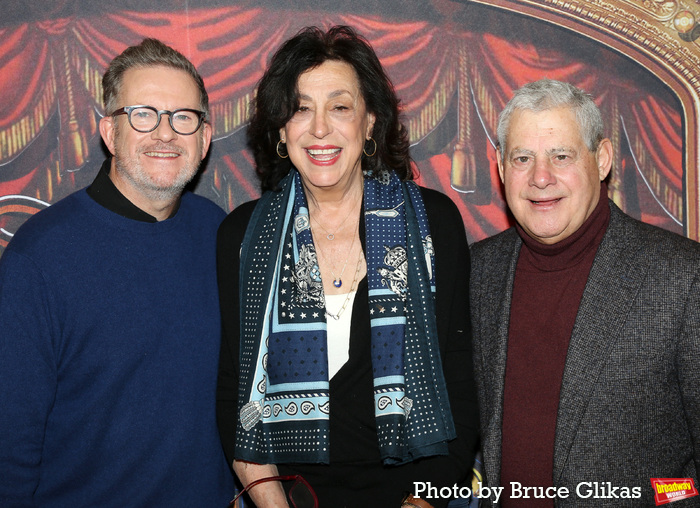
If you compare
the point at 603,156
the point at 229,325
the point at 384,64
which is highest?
the point at 384,64

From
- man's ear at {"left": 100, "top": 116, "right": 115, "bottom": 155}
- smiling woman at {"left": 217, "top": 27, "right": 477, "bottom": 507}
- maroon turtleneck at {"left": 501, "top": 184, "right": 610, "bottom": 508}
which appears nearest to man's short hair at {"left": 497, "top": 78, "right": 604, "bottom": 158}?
maroon turtleneck at {"left": 501, "top": 184, "right": 610, "bottom": 508}

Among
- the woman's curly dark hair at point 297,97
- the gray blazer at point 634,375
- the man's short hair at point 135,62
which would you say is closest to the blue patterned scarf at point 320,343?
the woman's curly dark hair at point 297,97

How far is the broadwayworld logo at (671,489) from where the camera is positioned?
2057 millimetres

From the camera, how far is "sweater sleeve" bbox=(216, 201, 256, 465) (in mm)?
2465

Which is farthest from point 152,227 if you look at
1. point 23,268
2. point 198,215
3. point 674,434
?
point 674,434

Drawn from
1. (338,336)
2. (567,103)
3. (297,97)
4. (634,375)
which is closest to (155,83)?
(297,97)

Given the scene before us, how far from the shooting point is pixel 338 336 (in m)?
2.43

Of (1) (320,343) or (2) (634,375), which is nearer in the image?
(2) (634,375)

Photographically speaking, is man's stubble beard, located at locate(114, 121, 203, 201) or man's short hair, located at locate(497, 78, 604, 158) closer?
man's short hair, located at locate(497, 78, 604, 158)

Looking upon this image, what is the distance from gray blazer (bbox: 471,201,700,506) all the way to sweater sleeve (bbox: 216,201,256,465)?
1210 mm

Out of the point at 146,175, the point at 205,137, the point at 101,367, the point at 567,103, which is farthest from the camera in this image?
the point at 205,137

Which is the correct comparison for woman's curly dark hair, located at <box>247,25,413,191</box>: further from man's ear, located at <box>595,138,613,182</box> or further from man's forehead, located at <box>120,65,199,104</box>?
man's ear, located at <box>595,138,613,182</box>

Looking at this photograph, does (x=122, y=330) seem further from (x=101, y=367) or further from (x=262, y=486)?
(x=262, y=486)

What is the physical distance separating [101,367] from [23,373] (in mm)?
253
